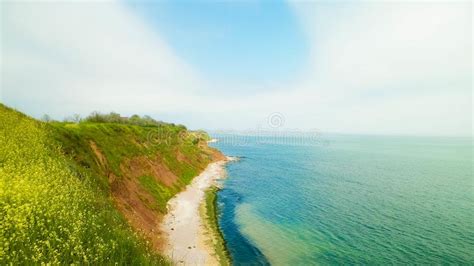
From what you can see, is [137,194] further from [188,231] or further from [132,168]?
[188,231]

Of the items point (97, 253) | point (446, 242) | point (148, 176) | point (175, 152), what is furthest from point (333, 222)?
point (175, 152)

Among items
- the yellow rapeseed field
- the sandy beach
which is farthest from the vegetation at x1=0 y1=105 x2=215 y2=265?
the sandy beach

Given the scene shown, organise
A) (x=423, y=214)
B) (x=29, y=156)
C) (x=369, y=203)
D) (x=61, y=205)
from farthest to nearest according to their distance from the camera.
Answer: (x=369, y=203), (x=423, y=214), (x=29, y=156), (x=61, y=205)

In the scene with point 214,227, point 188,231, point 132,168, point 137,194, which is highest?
point 132,168

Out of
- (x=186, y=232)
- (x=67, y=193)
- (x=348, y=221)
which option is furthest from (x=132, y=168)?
(x=348, y=221)

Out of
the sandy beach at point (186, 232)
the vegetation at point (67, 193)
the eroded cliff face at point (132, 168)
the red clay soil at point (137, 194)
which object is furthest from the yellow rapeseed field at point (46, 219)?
the sandy beach at point (186, 232)

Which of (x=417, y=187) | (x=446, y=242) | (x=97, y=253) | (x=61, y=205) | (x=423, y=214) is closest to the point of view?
(x=97, y=253)

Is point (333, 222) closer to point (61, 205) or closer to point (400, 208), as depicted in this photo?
point (400, 208)
